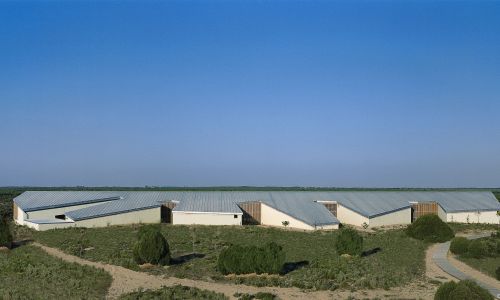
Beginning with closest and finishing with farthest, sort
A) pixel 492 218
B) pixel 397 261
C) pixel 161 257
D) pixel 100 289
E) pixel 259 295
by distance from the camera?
pixel 259 295, pixel 100 289, pixel 161 257, pixel 397 261, pixel 492 218

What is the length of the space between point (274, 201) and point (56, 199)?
21.8 meters

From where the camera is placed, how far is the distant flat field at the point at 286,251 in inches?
964

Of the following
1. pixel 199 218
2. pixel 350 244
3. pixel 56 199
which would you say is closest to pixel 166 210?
pixel 199 218

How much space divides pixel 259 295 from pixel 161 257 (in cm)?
848

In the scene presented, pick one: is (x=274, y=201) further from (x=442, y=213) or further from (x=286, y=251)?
(x=286, y=251)

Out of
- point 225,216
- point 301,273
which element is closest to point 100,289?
point 301,273

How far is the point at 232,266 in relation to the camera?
25188mm

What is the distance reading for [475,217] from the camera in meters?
55.1

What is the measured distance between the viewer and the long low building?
46.5m

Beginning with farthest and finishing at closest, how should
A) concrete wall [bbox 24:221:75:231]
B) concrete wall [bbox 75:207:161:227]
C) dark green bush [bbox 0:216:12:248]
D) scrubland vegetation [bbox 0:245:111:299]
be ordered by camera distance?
concrete wall [bbox 75:207:161:227]
concrete wall [bbox 24:221:75:231]
dark green bush [bbox 0:216:12:248]
scrubland vegetation [bbox 0:245:111:299]

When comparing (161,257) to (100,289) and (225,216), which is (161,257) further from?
(225,216)

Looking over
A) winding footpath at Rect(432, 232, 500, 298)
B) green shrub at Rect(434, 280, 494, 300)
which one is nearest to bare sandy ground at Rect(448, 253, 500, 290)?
winding footpath at Rect(432, 232, 500, 298)

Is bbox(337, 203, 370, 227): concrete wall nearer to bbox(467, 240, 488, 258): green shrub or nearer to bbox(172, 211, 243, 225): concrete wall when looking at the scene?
bbox(172, 211, 243, 225): concrete wall

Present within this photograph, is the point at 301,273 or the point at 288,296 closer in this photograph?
the point at 288,296
